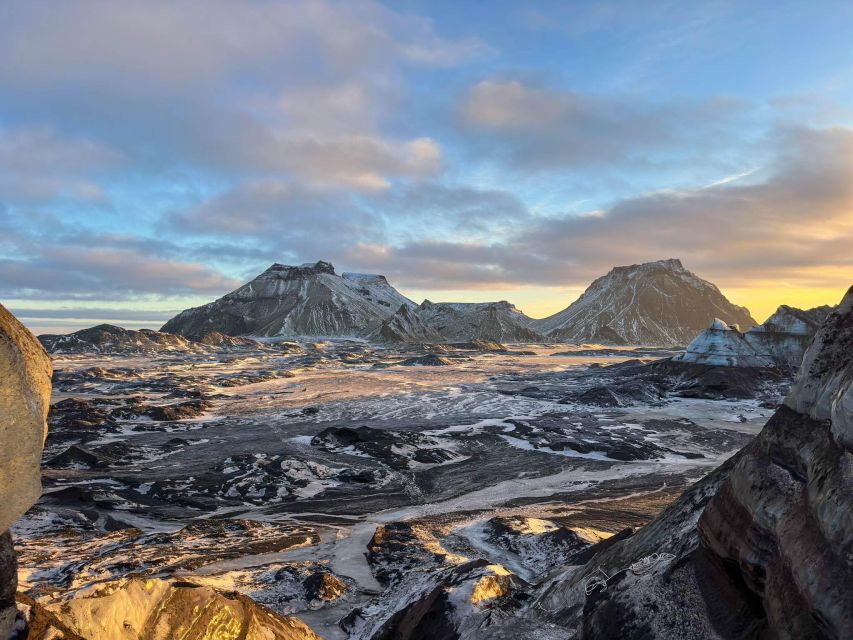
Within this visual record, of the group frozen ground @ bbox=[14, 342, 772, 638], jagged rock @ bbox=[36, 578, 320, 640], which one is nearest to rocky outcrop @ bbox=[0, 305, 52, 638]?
jagged rock @ bbox=[36, 578, 320, 640]

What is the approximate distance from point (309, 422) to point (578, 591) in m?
39.4

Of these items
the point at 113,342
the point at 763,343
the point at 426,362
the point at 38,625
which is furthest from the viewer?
the point at 113,342

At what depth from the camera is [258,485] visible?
89.4 feet

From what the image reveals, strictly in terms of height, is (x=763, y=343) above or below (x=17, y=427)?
above

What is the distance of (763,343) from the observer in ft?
230

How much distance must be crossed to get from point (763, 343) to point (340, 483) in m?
65.1

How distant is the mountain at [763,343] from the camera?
6706 centimetres

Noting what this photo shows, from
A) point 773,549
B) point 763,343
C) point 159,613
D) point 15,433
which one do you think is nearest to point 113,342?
point 763,343

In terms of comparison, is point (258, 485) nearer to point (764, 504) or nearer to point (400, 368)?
point (764, 504)

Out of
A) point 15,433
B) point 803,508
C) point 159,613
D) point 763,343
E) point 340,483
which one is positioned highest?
point 763,343

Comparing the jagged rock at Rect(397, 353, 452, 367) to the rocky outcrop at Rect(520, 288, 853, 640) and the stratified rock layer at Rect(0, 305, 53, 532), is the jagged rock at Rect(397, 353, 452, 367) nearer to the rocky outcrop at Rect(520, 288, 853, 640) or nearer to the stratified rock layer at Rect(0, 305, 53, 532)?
the rocky outcrop at Rect(520, 288, 853, 640)

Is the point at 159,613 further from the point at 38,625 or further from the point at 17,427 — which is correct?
the point at 17,427

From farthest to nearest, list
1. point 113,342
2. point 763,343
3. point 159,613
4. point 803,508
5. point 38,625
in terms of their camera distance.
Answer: point 113,342 < point 763,343 < point 159,613 < point 38,625 < point 803,508

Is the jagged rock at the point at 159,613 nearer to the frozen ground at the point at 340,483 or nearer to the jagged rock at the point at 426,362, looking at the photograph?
the frozen ground at the point at 340,483
